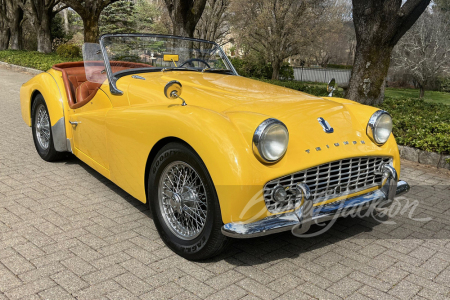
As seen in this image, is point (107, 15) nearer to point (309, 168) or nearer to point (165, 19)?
point (165, 19)

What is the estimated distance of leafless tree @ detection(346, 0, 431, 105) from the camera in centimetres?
702

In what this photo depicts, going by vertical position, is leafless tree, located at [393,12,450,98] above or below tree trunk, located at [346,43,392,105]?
above

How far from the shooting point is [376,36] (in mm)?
7289

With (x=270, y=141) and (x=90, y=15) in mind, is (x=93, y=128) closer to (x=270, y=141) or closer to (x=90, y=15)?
(x=270, y=141)

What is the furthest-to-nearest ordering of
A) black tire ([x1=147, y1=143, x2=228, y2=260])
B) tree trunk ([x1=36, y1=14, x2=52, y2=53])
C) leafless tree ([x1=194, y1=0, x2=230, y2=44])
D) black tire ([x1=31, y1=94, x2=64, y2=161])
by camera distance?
leafless tree ([x1=194, y1=0, x2=230, y2=44]) < tree trunk ([x1=36, y1=14, x2=52, y2=53]) < black tire ([x1=31, y1=94, x2=64, y2=161]) < black tire ([x1=147, y1=143, x2=228, y2=260])

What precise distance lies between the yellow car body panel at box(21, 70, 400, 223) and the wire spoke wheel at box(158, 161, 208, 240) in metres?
0.24

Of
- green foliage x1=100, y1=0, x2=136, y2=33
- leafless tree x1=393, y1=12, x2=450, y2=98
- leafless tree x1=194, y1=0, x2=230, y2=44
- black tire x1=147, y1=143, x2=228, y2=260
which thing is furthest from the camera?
green foliage x1=100, y1=0, x2=136, y2=33

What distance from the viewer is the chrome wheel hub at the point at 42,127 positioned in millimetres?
5152

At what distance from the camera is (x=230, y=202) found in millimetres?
2539

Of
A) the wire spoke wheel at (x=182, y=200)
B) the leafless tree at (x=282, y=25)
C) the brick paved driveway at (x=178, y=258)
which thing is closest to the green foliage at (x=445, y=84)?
the leafless tree at (x=282, y=25)

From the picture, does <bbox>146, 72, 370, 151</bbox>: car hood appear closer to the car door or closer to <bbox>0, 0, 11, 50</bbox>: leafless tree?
the car door

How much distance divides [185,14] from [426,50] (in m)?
17.9

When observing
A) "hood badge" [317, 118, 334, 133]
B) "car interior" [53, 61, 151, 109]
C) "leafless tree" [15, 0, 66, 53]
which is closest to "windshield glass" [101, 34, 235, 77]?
"car interior" [53, 61, 151, 109]

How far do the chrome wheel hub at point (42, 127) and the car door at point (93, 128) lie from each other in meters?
0.93
